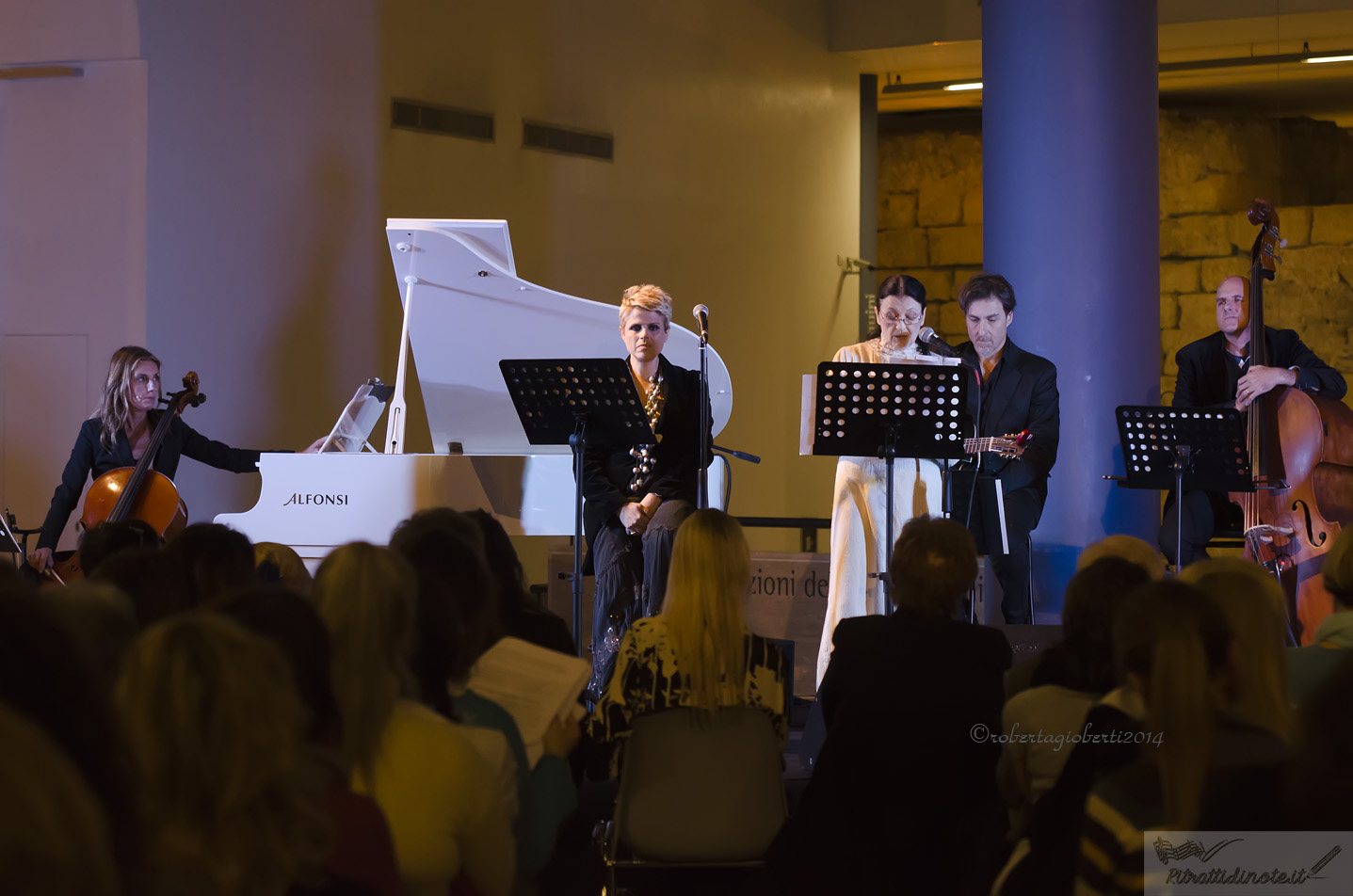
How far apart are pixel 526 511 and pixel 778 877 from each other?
3.26m

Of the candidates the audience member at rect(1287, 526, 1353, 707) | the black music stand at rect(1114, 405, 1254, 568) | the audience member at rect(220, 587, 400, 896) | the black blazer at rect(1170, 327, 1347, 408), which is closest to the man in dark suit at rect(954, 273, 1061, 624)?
the black music stand at rect(1114, 405, 1254, 568)

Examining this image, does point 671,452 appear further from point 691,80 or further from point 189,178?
point 691,80

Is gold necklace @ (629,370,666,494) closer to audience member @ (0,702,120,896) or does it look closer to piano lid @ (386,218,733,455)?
piano lid @ (386,218,733,455)

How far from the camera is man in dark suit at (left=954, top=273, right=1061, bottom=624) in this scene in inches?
206

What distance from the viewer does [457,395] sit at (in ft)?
19.9

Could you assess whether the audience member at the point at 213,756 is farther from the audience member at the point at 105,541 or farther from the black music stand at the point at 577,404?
the black music stand at the point at 577,404

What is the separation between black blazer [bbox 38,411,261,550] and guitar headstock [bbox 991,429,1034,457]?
331 cm

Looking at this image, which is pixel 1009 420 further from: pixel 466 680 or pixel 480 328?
pixel 466 680

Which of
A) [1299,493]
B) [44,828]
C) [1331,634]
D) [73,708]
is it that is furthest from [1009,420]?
[44,828]

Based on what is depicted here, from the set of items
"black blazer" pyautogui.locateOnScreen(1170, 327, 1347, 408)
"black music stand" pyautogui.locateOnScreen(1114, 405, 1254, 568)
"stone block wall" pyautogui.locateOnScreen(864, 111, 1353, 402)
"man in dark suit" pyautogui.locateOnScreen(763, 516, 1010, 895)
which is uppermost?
"stone block wall" pyautogui.locateOnScreen(864, 111, 1353, 402)

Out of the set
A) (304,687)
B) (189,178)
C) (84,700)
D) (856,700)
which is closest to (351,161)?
(189,178)

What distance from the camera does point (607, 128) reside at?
28.3 feet

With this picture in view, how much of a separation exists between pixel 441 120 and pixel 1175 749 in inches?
268

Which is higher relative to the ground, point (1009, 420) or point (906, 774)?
point (1009, 420)
